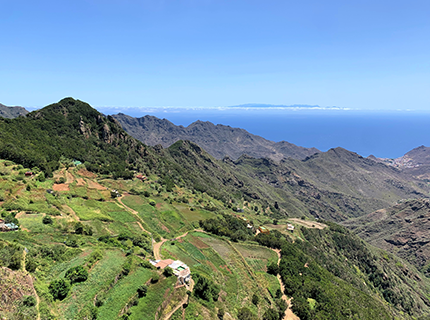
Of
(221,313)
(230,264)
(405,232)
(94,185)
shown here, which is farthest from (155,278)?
(405,232)

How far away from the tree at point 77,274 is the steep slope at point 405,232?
191 metres

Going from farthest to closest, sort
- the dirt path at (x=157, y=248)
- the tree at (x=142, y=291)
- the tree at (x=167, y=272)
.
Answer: the dirt path at (x=157, y=248) < the tree at (x=167, y=272) < the tree at (x=142, y=291)

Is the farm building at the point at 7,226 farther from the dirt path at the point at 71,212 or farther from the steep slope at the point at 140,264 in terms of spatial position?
the dirt path at the point at 71,212

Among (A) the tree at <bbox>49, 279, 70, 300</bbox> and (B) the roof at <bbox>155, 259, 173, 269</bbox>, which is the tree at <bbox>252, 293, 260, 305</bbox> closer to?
(B) the roof at <bbox>155, 259, 173, 269</bbox>

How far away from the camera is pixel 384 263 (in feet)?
393

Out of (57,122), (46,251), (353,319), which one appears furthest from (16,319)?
(57,122)

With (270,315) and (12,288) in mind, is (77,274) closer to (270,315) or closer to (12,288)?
(12,288)

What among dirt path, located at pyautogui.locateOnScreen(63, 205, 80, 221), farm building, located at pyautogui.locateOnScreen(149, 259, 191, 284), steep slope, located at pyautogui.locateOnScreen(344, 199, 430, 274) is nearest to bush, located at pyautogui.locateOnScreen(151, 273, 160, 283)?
farm building, located at pyautogui.locateOnScreen(149, 259, 191, 284)

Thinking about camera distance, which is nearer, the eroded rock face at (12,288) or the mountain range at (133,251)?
the eroded rock face at (12,288)

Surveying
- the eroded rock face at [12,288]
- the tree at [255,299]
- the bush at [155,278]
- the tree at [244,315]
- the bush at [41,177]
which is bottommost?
the tree at [255,299]

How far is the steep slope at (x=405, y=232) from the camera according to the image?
15262cm

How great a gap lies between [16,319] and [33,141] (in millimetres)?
98681

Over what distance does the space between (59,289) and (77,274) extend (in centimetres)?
359

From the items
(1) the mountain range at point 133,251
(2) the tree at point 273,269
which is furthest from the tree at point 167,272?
(2) the tree at point 273,269
